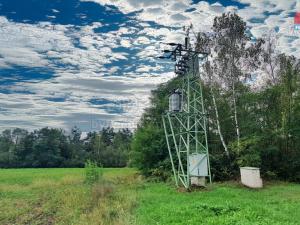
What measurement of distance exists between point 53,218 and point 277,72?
24952 mm

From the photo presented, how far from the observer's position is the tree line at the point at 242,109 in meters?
28.0

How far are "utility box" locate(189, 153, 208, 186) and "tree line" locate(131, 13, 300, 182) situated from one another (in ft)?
22.2

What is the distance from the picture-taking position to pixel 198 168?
2053 cm

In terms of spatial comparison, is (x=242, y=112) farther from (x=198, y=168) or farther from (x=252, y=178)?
(x=198, y=168)

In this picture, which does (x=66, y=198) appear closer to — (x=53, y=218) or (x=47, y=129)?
(x=53, y=218)

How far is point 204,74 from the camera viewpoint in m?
29.7

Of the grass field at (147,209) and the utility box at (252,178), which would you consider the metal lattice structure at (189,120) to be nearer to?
the grass field at (147,209)

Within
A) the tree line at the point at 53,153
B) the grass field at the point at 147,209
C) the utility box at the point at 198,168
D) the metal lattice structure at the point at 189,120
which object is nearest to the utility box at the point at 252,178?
the grass field at the point at 147,209

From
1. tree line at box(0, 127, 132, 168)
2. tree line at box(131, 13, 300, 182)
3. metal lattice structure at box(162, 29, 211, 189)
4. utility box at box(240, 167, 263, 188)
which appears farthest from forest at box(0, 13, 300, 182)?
tree line at box(0, 127, 132, 168)

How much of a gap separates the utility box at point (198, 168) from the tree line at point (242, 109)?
22.2 feet

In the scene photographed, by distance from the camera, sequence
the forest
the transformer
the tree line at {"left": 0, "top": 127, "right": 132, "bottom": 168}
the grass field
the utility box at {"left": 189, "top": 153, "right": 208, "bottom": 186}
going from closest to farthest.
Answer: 1. the grass field
2. the utility box at {"left": 189, "top": 153, "right": 208, "bottom": 186}
3. the transformer
4. the forest
5. the tree line at {"left": 0, "top": 127, "right": 132, "bottom": 168}

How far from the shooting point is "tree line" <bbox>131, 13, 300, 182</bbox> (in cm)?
2798

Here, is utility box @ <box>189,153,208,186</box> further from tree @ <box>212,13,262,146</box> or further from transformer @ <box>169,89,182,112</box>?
tree @ <box>212,13,262,146</box>

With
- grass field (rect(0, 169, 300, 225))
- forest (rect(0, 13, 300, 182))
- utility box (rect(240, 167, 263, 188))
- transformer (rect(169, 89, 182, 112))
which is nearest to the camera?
grass field (rect(0, 169, 300, 225))
